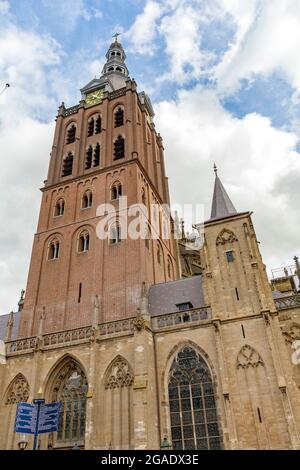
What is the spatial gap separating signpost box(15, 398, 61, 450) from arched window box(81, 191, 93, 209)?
63.2ft

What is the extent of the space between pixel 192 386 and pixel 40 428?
8.69m

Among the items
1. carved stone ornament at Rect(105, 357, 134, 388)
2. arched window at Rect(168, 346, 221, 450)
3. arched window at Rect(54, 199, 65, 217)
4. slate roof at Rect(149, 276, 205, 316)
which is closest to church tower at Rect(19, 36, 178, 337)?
arched window at Rect(54, 199, 65, 217)

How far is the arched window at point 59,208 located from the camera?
32.6 meters

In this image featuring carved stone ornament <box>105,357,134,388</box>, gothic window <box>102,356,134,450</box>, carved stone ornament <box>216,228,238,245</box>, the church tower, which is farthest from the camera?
Result: the church tower

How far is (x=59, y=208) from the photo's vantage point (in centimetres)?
3306

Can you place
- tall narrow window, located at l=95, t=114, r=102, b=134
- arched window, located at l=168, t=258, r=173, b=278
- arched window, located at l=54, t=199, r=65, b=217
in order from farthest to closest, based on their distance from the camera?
1. tall narrow window, located at l=95, t=114, r=102, b=134
2. arched window, located at l=168, t=258, r=173, b=278
3. arched window, located at l=54, t=199, r=65, b=217

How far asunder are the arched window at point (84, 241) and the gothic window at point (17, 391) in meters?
9.91

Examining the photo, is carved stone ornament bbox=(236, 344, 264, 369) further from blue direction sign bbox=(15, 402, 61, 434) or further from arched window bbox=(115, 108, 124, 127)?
arched window bbox=(115, 108, 124, 127)

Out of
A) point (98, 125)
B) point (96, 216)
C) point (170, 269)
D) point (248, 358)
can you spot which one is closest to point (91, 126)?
point (98, 125)

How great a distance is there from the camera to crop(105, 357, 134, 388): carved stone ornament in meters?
21.0

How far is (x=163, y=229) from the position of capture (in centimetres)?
3447

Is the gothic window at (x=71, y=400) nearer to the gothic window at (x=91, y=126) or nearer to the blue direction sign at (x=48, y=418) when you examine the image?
the blue direction sign at (x=48, y=418)
